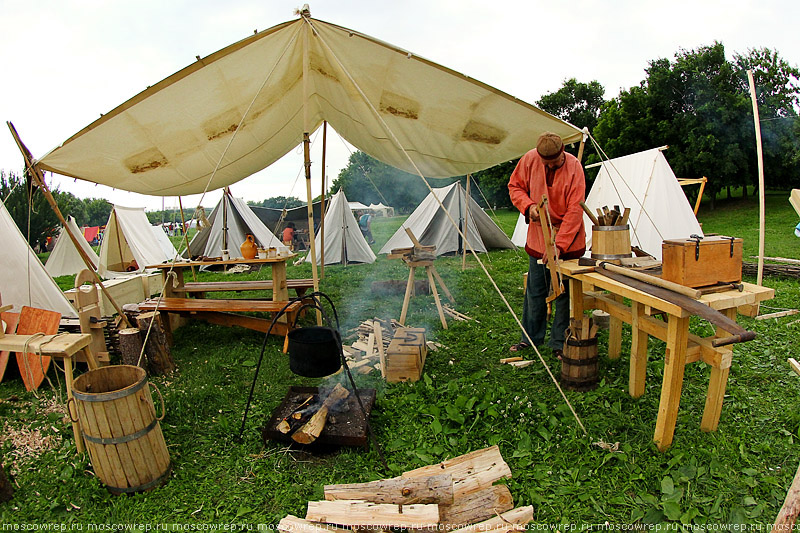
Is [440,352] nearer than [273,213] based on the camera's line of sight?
Yes

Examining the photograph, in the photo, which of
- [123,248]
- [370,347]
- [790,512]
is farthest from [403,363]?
[123,248]

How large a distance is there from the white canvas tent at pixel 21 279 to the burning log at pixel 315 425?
346 cm

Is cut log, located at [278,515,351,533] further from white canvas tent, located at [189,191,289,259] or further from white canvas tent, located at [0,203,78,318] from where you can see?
white canvas tent, located at [189,191,289,259]

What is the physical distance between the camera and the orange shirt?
303cm

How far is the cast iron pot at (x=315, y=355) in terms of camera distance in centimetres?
231

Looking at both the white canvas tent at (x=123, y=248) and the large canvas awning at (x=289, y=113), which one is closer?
the large canvas awning at (x=289, y=113)

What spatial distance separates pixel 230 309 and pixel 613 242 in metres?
3.54

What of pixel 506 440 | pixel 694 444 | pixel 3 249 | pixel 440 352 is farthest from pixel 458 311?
pixel 3 249

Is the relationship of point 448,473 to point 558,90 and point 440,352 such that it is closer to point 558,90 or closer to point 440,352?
point 440,352

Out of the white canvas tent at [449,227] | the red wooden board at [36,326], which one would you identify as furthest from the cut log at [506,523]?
the white canvas tent at [449,227]

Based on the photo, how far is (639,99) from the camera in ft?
55.1

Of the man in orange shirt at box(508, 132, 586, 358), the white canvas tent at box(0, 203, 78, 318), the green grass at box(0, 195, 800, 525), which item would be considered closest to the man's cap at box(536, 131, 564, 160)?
the man in orange shirt at box(508, 132, 586, 358)

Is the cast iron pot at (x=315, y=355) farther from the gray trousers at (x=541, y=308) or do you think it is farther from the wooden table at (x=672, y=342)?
the gray trousers at (x=541, y=308)

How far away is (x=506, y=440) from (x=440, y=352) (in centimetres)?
148
